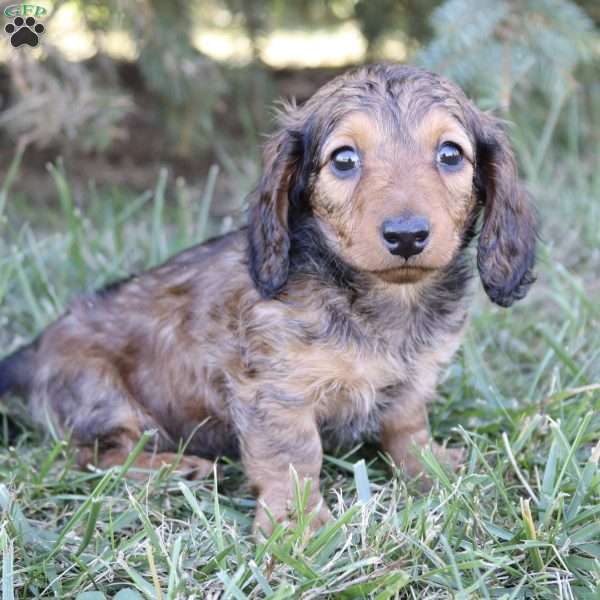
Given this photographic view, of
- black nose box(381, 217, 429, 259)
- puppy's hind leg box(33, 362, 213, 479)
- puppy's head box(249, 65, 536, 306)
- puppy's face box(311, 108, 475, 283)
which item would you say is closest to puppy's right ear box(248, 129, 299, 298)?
puppy's head box(249, 65, 536, 306)

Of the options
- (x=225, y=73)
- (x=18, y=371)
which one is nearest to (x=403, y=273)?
(x=18, y=371)

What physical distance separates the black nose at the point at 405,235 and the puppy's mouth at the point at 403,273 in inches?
3.0

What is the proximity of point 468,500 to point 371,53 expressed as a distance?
4252 mm

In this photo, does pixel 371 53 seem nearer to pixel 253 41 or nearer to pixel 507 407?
pixel 253 41

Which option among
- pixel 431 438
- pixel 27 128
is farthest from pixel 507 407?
pixel 27 128

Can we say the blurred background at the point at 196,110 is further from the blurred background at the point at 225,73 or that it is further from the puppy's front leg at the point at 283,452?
the puppy's front leg at the point at 283,452

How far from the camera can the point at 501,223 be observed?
3.07 m

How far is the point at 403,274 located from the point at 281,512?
870 millimetres

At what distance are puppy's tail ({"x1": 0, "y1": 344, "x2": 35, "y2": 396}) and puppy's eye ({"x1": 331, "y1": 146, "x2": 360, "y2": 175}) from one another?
4.96ft

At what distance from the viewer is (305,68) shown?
7242mm

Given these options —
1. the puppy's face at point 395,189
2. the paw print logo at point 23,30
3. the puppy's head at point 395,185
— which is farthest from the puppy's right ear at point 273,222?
the paw print logo at point 23,30

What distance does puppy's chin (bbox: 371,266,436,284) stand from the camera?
2.67 metres

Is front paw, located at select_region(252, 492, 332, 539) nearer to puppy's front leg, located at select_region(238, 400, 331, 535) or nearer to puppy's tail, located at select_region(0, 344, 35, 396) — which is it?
puppy's front leg, located at select_region(238, 400, 331, 535)

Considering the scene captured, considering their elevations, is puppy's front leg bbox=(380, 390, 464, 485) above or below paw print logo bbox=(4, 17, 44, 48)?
below
